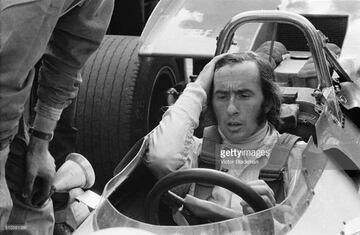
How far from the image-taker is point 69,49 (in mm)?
2592

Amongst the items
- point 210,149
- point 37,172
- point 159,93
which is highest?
point 37,172

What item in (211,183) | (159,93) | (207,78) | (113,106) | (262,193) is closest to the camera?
(211,183)

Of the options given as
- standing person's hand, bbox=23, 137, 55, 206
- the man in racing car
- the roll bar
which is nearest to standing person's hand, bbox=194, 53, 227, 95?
the man in racing car

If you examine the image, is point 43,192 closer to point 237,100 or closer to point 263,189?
point 263,189

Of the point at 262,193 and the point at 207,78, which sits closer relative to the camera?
the point at 262,193

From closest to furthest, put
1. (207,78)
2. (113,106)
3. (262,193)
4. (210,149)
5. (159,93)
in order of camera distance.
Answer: (262,193) → (210,149) → (207,78) → (113,106) → (159,93)

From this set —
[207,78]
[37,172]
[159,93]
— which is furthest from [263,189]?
[159,93]

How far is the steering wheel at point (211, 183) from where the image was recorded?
2.56 meters

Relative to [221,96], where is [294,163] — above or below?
below

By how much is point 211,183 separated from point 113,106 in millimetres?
Result: 2148

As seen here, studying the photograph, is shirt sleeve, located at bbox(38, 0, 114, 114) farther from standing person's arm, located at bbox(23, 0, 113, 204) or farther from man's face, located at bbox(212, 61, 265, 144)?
man's face, located at bbox(212, 61, 265, 144)

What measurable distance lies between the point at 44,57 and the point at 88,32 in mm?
176

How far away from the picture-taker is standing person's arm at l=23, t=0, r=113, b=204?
102 inches

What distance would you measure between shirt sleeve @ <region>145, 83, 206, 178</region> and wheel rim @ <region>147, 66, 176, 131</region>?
5.39 ft
